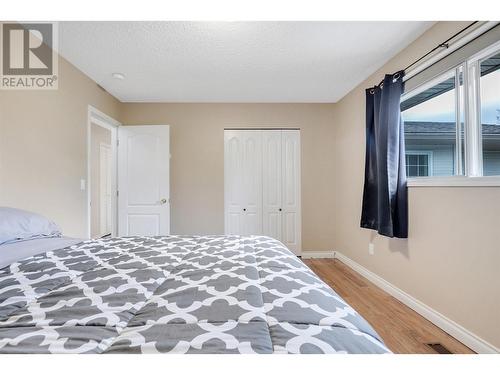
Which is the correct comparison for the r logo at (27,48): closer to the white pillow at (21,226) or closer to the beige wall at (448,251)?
the white pillow at (21,226)

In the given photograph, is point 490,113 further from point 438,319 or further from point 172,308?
point 172,308

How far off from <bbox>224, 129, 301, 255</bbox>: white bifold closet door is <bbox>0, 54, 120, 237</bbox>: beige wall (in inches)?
74.2

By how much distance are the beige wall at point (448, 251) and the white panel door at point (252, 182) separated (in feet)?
4.88

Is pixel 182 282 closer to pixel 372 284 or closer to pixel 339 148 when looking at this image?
pixel 372 284

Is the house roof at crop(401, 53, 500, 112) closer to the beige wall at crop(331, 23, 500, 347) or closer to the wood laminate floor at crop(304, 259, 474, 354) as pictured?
the beige wall at crop(331, 23, 500, 347)

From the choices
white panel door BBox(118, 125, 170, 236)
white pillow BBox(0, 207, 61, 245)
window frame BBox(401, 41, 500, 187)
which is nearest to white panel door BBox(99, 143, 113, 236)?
white panel door BBox(118, 125, 170, 236)

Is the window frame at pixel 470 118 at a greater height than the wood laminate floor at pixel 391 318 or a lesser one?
greater

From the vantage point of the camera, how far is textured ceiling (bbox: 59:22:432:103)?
2.02 metres

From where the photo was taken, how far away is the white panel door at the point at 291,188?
149 inches

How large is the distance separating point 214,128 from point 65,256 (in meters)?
2.83

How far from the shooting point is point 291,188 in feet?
12.5

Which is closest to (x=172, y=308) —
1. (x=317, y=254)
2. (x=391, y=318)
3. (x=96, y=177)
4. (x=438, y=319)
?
(x=391, y=318)

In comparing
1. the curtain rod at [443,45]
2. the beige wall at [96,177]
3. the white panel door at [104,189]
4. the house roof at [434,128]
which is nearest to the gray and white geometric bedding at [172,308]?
the house roof at [434,128]
